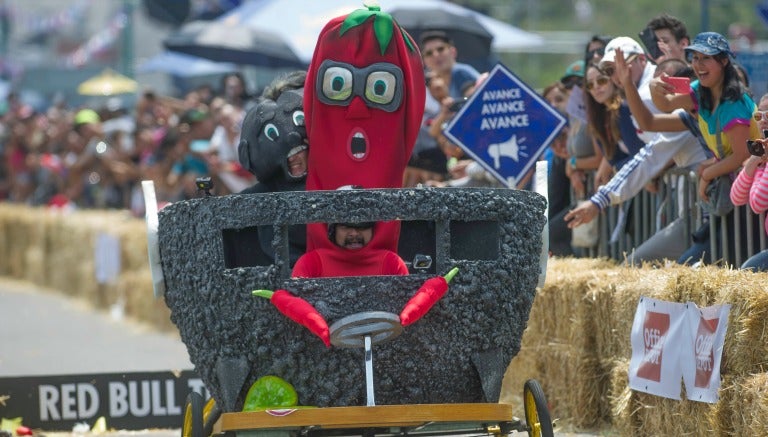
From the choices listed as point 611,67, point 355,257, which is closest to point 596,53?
point 611,67

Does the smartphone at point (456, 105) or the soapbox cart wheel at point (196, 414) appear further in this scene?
the smartphone at point (456, 105)

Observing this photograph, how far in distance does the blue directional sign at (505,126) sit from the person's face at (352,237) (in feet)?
12.5

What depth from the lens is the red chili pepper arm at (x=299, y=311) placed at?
19.9 ft

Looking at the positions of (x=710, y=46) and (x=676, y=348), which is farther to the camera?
(x=710, y=46)

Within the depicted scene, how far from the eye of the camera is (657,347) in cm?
788

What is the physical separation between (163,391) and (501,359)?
3.33m

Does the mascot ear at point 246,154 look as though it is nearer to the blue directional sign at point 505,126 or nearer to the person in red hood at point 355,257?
the person in red hood at point 355,257

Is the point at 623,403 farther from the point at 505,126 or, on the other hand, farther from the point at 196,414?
the point at 505,126

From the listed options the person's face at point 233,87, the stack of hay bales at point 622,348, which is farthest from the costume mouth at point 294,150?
the person's face at point 233,87

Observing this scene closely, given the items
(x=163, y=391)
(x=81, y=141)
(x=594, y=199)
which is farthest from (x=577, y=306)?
(x=81, y=141)

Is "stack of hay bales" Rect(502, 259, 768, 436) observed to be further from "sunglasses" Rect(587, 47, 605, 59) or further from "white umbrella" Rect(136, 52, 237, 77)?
"white umbrella" Rect(136, 52, 237, 77)

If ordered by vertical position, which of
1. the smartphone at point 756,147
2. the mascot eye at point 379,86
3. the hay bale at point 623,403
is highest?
the mascot eye at point 379,86

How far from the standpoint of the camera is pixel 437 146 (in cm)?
1220

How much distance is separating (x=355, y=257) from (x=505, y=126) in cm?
401
